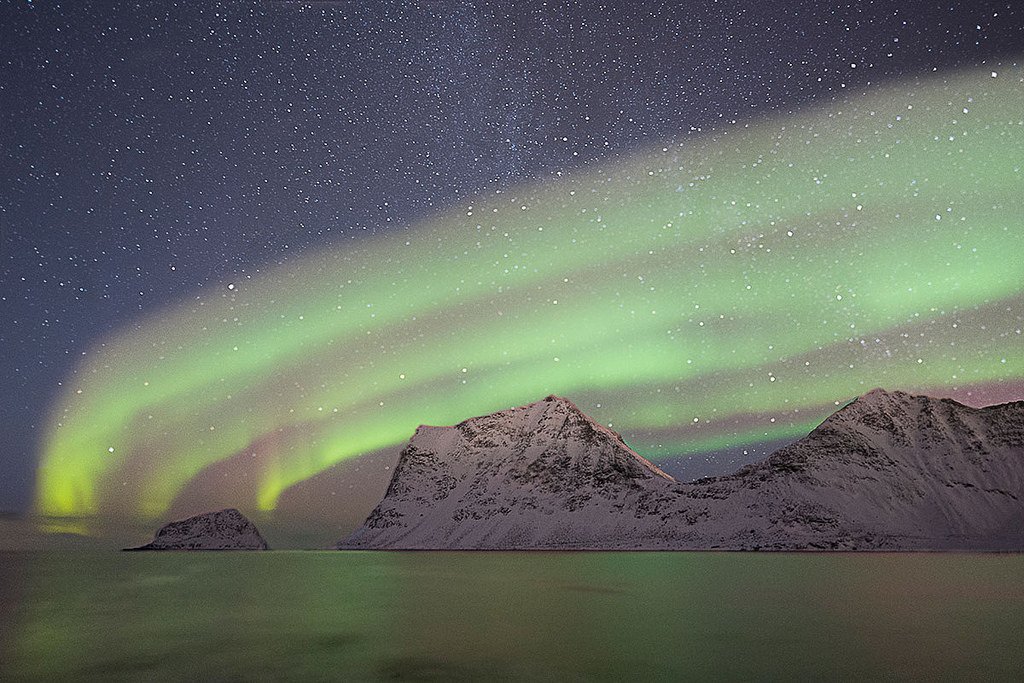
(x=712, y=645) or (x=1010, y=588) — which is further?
(x=1010, y=588)

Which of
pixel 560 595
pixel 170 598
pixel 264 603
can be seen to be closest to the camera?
pixel 264 603

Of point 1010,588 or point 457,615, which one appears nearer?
point 457,615

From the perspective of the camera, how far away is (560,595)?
150 ft

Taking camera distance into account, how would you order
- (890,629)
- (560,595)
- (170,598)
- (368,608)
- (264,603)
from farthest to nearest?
(170,598), (560,595), (264,603), (368,608), (890,629)

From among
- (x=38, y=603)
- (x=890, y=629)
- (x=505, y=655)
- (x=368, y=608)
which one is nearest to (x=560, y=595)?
(x=368, y=608)

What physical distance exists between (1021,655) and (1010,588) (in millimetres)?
36338

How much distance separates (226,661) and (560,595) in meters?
28.4

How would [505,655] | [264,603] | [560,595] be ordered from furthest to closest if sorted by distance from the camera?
[560,595], [264,603], [505,655]

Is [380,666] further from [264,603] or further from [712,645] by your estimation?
[264,603]

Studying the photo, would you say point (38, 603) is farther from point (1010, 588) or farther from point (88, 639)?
point (1010, 588)

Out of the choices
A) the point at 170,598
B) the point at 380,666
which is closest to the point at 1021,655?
the point at 380,666

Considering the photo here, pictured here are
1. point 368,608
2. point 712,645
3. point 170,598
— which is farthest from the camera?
point 170,598

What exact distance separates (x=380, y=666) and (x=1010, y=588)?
48013mm

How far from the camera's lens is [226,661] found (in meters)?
20.5
